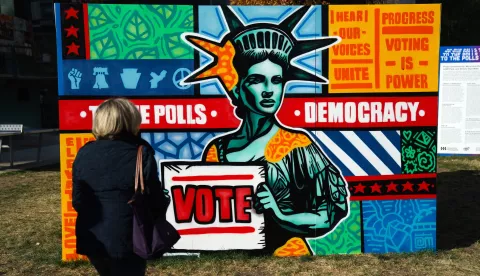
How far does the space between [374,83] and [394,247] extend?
2008mm

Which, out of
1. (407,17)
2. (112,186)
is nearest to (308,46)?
(407,17)

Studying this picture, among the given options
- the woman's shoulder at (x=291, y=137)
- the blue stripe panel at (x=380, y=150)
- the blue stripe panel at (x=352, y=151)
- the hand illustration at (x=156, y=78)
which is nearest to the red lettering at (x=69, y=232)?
the hand illustration at (x=156, y=78)

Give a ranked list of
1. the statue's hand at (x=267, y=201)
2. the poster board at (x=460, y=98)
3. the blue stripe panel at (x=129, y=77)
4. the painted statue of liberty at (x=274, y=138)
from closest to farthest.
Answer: the blue stripe panel at (x=129, y=77) < the painted statue of liberty at (x=274, y=138) < the statue's hand at (x=267, y=201) < the poster board at (x=460, y=98)

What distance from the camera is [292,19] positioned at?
18.4 ft

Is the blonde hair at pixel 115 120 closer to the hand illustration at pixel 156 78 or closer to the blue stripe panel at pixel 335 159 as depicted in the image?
the hand illustration at pixel 156 78

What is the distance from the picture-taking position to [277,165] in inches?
224

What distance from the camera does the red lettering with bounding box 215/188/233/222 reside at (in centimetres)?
568

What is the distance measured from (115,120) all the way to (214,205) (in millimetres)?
2791

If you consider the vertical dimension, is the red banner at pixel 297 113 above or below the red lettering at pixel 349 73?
below

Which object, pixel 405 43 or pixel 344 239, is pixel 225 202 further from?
pixel 405 43

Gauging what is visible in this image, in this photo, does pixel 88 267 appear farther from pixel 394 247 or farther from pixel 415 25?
pixel 415 25

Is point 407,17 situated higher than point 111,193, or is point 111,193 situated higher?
point 407,17

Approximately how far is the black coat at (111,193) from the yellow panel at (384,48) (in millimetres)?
3197

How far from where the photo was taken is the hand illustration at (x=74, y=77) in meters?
5.48
